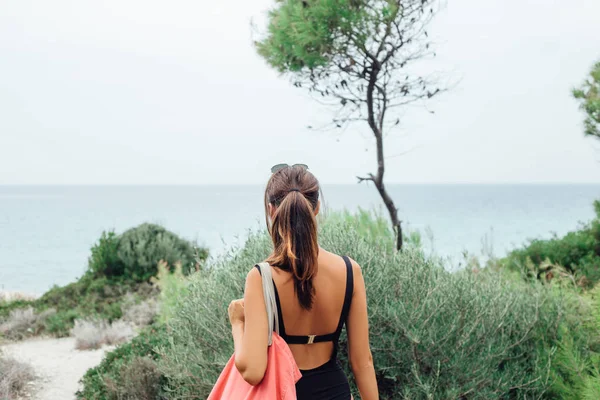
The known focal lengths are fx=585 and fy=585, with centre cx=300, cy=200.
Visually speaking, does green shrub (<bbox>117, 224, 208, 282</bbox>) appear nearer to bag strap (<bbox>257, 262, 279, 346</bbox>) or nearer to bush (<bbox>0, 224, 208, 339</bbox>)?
bush (<bbox>0, 224, 208, 339</bbox>)

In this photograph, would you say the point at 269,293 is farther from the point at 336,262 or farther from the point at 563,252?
the point at 563,252

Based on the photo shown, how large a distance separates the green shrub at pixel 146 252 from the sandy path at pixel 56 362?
349 cm

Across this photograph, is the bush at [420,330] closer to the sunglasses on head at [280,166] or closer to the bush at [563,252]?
the sunglasses on head at [280,166]

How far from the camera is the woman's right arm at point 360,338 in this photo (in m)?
2.45

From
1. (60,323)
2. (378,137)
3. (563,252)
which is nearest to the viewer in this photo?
(378,137)

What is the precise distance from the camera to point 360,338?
2471 mm

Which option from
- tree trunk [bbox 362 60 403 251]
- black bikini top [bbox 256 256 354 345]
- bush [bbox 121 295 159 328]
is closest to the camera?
black bikini top [bbox 256 256 354 345]

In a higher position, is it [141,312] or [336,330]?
[336,330]

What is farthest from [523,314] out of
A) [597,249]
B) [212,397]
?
[597,249]

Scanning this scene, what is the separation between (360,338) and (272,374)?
1.40 feet

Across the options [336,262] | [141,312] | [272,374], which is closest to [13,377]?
[141,312]

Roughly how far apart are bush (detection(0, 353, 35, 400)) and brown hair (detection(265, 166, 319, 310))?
5687 mm

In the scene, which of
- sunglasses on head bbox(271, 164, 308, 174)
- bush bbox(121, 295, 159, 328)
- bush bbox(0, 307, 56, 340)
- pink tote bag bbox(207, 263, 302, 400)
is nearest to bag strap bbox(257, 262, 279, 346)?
pink tote bag bbox(207, 263, 302, 400)

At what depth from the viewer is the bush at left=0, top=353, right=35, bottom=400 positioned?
262 inches
